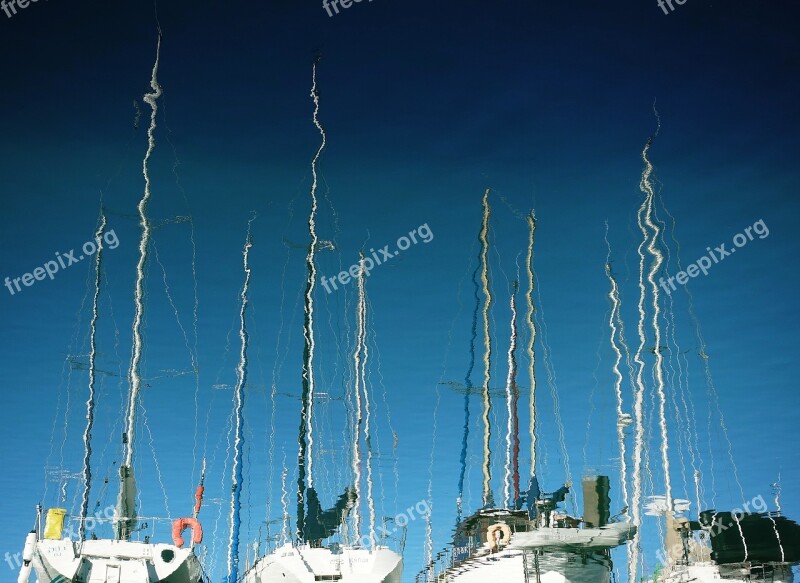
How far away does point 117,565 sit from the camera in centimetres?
4169

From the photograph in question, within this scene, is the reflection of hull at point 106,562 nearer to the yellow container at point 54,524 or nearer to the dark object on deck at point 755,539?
the yellow container at point 54,524

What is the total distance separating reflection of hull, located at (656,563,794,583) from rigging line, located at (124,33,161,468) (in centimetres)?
3177

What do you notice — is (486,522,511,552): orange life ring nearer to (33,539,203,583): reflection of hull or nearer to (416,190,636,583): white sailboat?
(416,190,636,583): white sailboat

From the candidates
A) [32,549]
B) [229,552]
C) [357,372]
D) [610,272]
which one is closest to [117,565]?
[32,549]

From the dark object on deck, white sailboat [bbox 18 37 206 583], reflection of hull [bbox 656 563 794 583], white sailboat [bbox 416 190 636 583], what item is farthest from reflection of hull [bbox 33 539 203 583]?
the dark object on deck

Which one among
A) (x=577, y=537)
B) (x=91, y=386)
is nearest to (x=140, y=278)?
(x=91, y=386)

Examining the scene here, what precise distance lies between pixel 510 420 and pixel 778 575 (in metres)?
22.0

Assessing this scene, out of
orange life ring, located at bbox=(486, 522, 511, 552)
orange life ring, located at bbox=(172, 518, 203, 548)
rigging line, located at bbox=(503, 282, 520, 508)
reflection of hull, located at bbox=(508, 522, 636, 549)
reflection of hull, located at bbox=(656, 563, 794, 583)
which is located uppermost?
rigging line, located at bbox=(503, 282, 520, 508)

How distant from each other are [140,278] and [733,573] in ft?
127

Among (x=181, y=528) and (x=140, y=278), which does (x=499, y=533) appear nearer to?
(x=181, y=528)

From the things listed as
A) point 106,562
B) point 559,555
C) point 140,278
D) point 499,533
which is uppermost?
point 140,278

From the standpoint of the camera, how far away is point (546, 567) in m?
36.5

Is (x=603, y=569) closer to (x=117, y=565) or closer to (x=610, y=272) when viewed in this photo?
(x=117, y=565)

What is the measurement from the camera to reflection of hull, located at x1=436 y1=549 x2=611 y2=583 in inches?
1430
